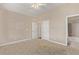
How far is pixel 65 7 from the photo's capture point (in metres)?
2.18

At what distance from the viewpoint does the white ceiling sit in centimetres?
216

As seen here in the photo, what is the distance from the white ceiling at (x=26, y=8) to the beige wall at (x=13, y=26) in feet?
0.26

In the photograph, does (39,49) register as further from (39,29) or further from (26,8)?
(26,8)

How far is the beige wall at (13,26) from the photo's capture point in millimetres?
2152

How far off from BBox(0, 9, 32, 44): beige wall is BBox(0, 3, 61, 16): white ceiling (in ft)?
0.26

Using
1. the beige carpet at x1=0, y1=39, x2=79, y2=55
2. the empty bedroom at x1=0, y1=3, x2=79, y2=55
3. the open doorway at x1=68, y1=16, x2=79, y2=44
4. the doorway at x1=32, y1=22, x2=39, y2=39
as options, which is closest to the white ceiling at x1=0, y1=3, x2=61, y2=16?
the empty bedroom at x1=0, y1=3, x2=79, y2=55

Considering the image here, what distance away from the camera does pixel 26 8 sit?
2207 millimetres

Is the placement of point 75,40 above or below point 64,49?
above

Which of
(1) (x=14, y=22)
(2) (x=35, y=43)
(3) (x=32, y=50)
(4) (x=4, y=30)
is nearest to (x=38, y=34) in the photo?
(2) (x=35, y=43)

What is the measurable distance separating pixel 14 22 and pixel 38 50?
71cm

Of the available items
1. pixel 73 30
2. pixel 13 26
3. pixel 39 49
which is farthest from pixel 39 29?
pixel 73 30

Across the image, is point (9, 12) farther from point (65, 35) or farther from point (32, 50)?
point (65, 35)

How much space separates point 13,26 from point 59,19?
0.91m
